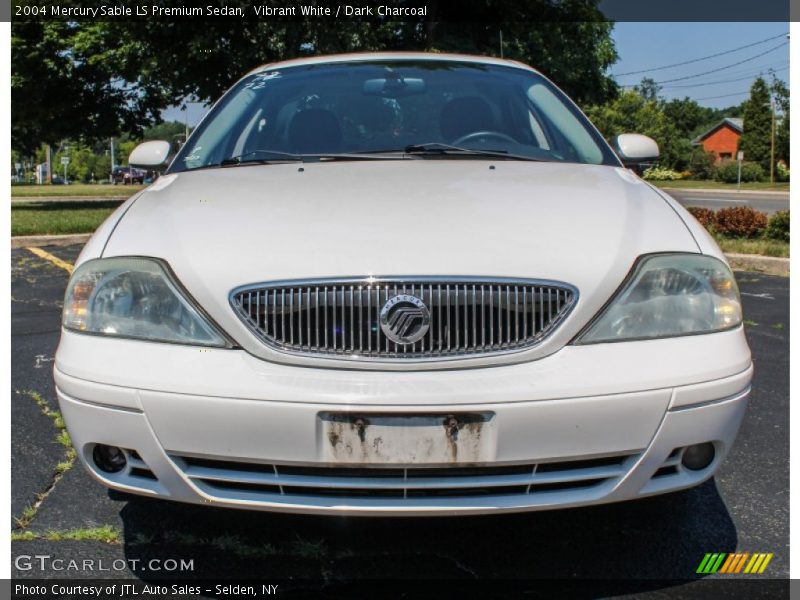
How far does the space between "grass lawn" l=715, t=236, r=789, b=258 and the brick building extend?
265 ft

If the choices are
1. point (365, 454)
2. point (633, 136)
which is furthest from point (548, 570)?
point (633, 136)

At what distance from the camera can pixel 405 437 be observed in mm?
1957

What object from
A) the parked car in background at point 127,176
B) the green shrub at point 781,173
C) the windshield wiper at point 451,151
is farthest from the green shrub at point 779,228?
the parked car in background at point 127,176

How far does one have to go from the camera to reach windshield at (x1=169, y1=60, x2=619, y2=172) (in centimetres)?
319

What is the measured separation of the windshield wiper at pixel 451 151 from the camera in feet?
9.94

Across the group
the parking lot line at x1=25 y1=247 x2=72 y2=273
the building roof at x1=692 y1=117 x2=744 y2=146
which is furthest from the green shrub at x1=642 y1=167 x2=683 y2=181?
the parking lot line at x1=25 y1=247 x2=72 y2=273

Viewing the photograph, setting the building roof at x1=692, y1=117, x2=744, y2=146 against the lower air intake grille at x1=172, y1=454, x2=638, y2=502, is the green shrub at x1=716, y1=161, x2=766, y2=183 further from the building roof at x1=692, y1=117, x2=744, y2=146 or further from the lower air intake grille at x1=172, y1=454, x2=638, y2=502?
the lower air intake grille at x1=172, y1=454, x2=638, y2=502

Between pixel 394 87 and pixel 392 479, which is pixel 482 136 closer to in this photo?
pixel 394 87

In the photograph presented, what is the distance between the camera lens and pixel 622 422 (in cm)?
200

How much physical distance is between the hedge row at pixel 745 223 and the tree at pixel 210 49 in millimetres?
6396

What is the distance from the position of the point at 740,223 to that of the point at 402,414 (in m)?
9.73

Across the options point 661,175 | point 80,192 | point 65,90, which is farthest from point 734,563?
point 661,175

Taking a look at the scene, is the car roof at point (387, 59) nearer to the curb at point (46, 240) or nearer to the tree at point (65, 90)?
the curb at point (46, 240)
